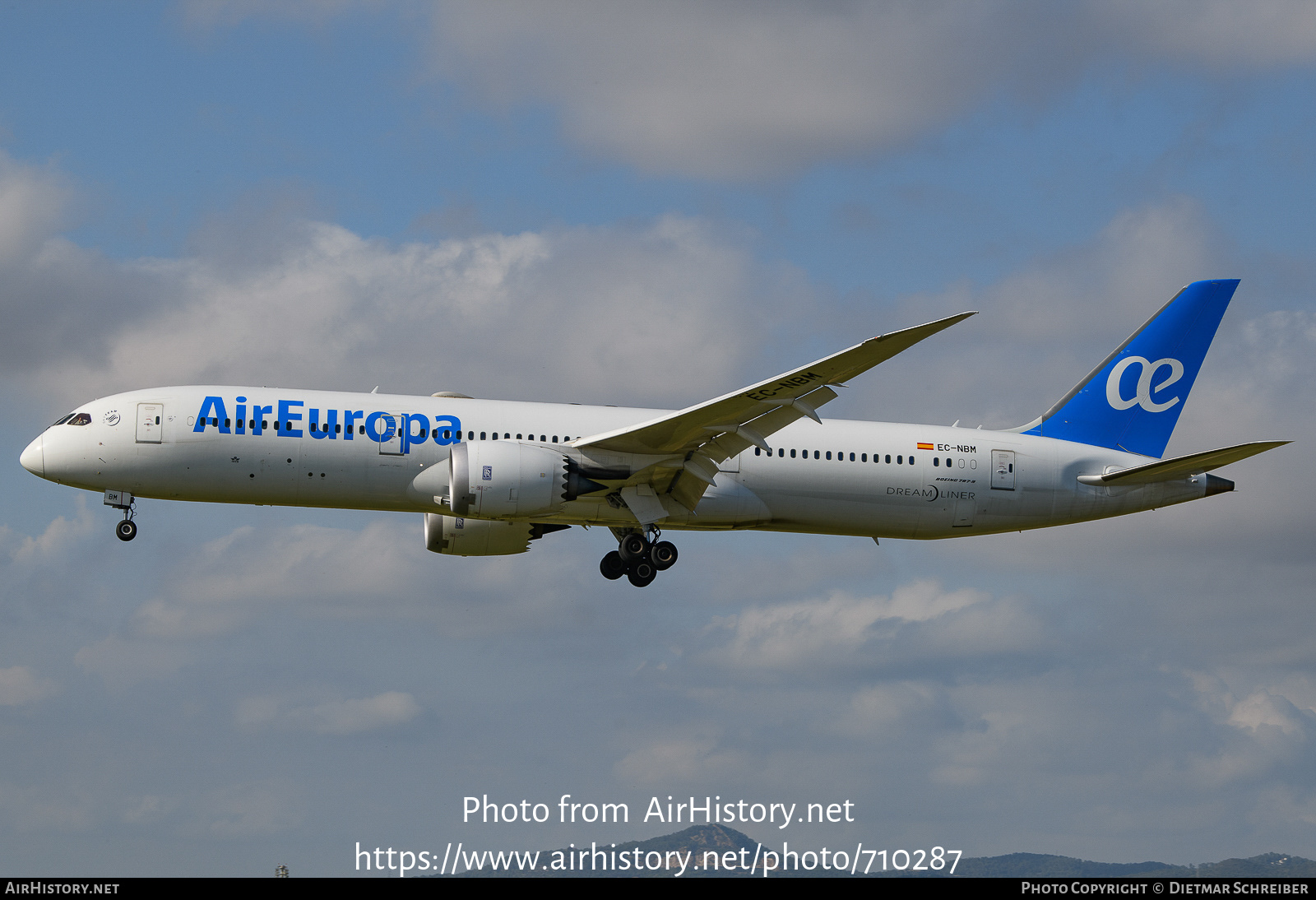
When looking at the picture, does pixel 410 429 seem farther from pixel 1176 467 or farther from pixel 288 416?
pixel 1176 467

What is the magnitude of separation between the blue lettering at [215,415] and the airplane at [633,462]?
4 centimetres

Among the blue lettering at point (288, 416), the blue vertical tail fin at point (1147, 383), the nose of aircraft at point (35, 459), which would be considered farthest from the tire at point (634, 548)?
the nose of aircraft at point (35, 459)

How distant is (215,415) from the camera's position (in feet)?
117

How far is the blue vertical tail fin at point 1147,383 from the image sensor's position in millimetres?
43094

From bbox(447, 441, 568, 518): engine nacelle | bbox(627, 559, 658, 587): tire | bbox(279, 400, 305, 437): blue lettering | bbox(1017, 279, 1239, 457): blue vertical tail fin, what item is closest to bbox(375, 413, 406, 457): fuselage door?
bbox(447, 441, 568, 518): engine nacelle

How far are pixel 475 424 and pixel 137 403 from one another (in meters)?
8.82

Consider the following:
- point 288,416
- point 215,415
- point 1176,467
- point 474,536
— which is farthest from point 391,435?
point 1176,467

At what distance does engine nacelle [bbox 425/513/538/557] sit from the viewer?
43.0m

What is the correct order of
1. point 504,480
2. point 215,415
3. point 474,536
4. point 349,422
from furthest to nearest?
point 474,536 → point 349,422 → point 215,415 → point 504,480

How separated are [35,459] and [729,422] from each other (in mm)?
18390

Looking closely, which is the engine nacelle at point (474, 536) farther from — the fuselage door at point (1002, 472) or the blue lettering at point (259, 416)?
the fuselage door at point (1002, 472)

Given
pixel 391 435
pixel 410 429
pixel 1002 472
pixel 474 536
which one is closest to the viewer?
pixel 391 435

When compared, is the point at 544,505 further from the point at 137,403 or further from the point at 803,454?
the point at 137,403

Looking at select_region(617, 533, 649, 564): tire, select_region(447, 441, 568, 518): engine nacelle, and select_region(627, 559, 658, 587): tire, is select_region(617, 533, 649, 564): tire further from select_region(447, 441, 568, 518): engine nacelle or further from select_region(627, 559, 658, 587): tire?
select_region(447, 441, 568, 518): engine nacelle
